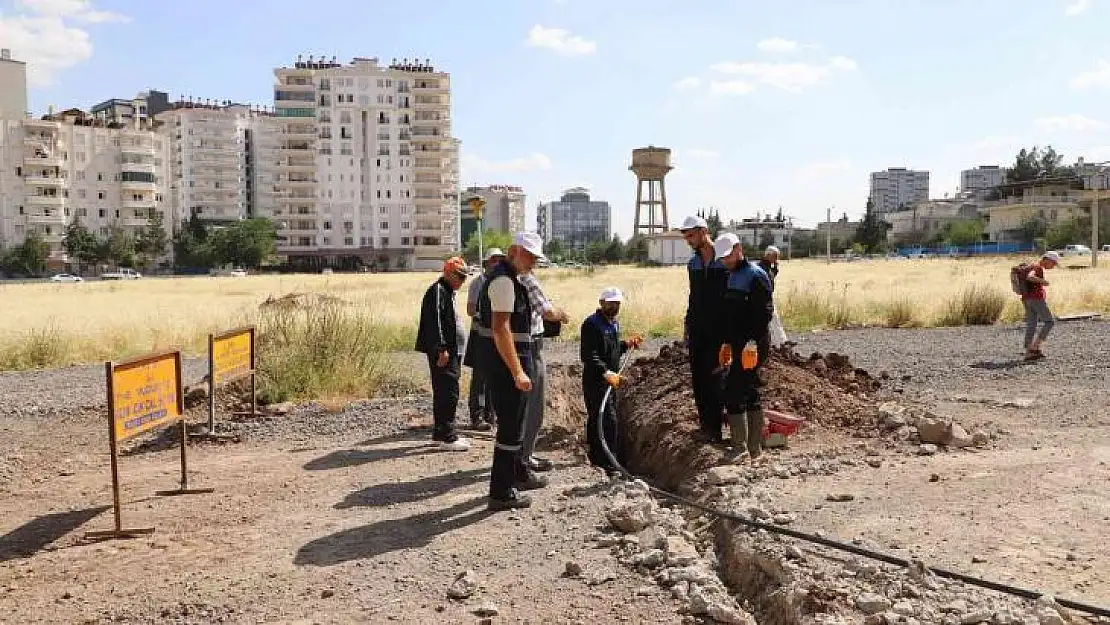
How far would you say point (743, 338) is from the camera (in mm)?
6703

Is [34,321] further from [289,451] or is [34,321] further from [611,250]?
[611,250]

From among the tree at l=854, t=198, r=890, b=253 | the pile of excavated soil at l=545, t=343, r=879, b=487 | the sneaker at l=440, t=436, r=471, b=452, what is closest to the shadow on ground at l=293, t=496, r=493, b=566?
the sneaker at l=440, t=436, r=471, b=452

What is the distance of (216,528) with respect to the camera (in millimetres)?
5957

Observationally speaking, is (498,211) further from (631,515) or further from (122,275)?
(631,515)

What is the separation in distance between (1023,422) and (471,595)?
6.08 metres

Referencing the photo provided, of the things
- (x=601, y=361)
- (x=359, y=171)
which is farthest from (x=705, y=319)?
(x=359, y=171)

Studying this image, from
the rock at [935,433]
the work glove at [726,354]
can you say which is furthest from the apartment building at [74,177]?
the rock at [935,433]

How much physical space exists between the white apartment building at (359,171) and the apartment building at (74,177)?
14.0 m

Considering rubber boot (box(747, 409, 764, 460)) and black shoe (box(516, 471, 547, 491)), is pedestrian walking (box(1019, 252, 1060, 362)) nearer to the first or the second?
rubber boot (box(747, 409, 764, 460))

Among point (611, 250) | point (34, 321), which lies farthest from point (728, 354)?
point (611, 250)

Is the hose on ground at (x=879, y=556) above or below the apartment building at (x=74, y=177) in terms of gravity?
below

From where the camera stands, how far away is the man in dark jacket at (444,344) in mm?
7891

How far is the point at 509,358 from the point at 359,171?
96.1 meters

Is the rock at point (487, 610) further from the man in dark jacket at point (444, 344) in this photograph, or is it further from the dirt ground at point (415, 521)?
the man in dark jacket at point (444, 344)
